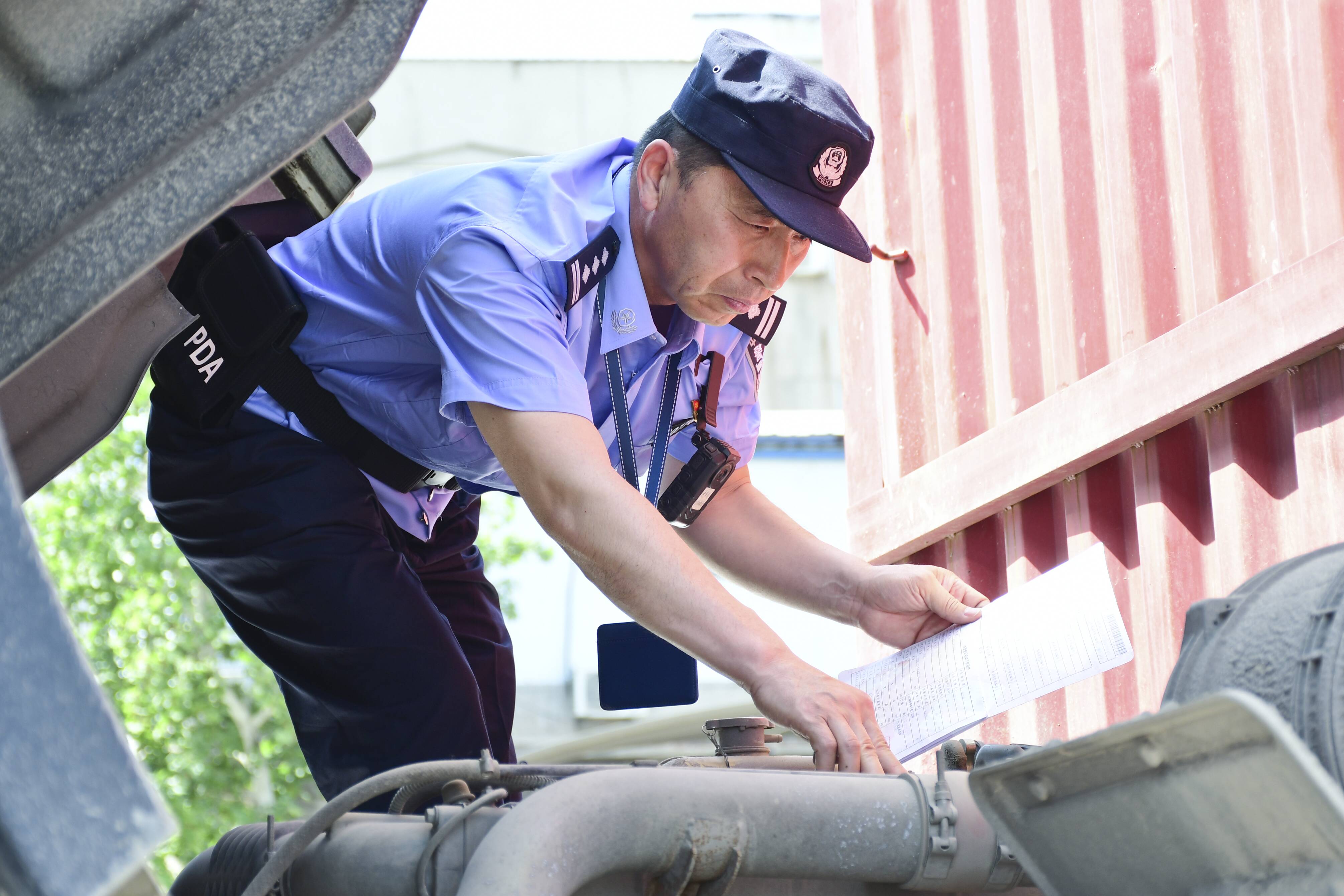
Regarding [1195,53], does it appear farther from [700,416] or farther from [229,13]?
[229,13]

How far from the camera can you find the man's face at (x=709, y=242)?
1.89 metres

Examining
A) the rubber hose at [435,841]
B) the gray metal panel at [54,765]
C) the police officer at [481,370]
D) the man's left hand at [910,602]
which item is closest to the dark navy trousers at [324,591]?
the police officer at [481,370]

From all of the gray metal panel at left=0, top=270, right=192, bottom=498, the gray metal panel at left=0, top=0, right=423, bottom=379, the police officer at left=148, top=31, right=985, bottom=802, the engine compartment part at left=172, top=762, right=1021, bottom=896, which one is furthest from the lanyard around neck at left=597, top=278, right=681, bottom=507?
the gray metal panel at left=0, top=0, right=423, bottom=379

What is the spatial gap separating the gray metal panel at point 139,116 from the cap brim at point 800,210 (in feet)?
3.33

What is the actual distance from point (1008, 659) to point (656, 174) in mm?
879

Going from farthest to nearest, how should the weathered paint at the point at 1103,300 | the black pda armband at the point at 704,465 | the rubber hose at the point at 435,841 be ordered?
the weathered paint at the point at 1103,300 < the black pda armband at the point at 704,465 < the rubber hose at the point at 435,841

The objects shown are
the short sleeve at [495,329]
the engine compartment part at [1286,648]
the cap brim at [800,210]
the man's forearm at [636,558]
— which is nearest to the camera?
the engine compartment part at [1286,648]

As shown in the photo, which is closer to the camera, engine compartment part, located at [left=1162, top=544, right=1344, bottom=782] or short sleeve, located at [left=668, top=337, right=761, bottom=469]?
engine compartment part, located at [left=1162, top=544, right=1344, bottom=782]

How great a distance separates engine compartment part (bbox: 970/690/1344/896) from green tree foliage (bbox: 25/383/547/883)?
317 inches

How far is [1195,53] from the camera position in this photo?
2.59 metres

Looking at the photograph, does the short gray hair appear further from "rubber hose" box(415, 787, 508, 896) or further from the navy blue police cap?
"rubber hose" box(415, 787, 508, 896)

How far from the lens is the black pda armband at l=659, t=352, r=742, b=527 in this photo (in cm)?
206

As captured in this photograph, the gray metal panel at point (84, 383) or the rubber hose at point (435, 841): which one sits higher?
the gray metal panel at point (84, 383)

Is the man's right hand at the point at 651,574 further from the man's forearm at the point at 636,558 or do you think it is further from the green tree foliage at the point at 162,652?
the green tree foliage at the point at 162,652
